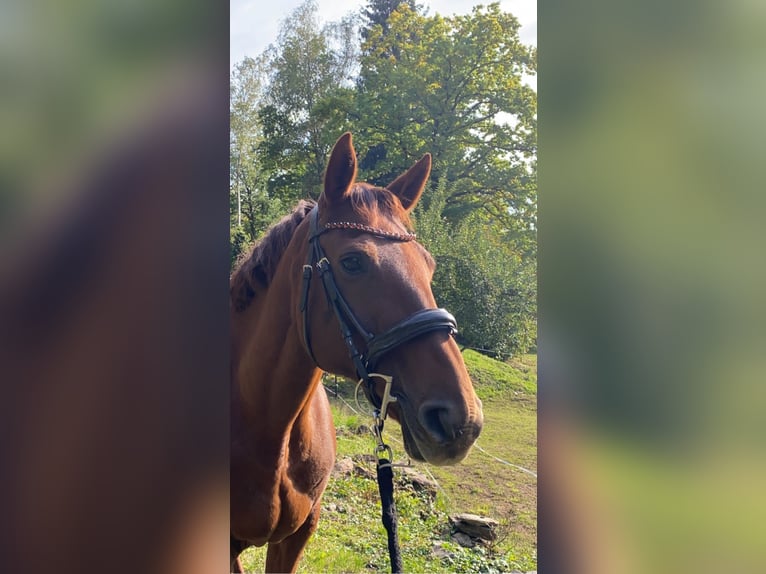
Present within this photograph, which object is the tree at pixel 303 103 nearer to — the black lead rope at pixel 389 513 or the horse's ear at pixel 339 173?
the horse's ear at pixel 339 173

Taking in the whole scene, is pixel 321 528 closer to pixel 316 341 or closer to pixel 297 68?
pixel 316 341

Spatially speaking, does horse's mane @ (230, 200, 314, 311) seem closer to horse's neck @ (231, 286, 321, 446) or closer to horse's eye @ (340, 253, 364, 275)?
horse's neck @ (231, 286, 321, 446)

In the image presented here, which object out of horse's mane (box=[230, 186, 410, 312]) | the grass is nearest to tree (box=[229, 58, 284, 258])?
horse's mane (box=[230, 186, 410, 312])

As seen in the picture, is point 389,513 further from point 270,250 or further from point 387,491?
point 270,250

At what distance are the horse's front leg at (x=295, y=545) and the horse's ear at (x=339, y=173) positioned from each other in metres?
1.23

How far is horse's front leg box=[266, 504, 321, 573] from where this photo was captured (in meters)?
1.95

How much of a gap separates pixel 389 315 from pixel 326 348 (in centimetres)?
27
